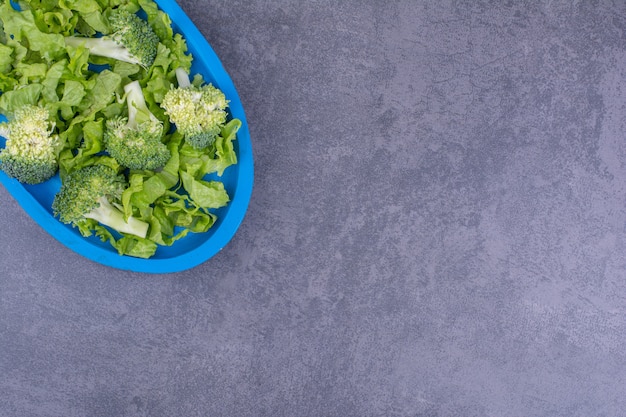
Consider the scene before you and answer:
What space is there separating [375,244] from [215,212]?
620mm

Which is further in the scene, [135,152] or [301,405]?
[301,405]

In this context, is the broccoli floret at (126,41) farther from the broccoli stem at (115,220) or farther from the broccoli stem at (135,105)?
→ the broccoli stem at (115,220)

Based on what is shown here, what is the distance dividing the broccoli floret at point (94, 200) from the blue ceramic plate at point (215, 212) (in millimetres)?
65

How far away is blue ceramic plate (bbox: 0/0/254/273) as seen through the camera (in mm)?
1765

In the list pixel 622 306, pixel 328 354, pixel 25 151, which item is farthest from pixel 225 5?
pixel 622 306

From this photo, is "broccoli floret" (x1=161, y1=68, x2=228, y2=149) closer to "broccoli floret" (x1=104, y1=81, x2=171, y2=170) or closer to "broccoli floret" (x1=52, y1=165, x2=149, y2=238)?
"broccoli floret" (x1=104, y1=81, x2=171, y2=170)

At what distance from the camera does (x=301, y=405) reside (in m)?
2.13

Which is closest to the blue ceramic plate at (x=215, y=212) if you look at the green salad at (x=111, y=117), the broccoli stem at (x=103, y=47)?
the green salad at (x=111, y=117)

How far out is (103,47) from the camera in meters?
1.71

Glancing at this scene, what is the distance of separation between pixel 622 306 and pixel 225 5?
1.90 metres

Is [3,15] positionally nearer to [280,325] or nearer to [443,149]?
[280,325]

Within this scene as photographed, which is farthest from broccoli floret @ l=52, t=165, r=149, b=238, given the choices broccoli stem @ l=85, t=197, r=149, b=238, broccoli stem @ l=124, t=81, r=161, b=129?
broccoli stem @ l=124, t=81, r=161, b=129

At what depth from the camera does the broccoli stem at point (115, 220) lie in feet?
5.73

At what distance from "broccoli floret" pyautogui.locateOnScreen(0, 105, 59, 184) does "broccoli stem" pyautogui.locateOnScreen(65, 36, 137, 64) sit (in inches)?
9.3
